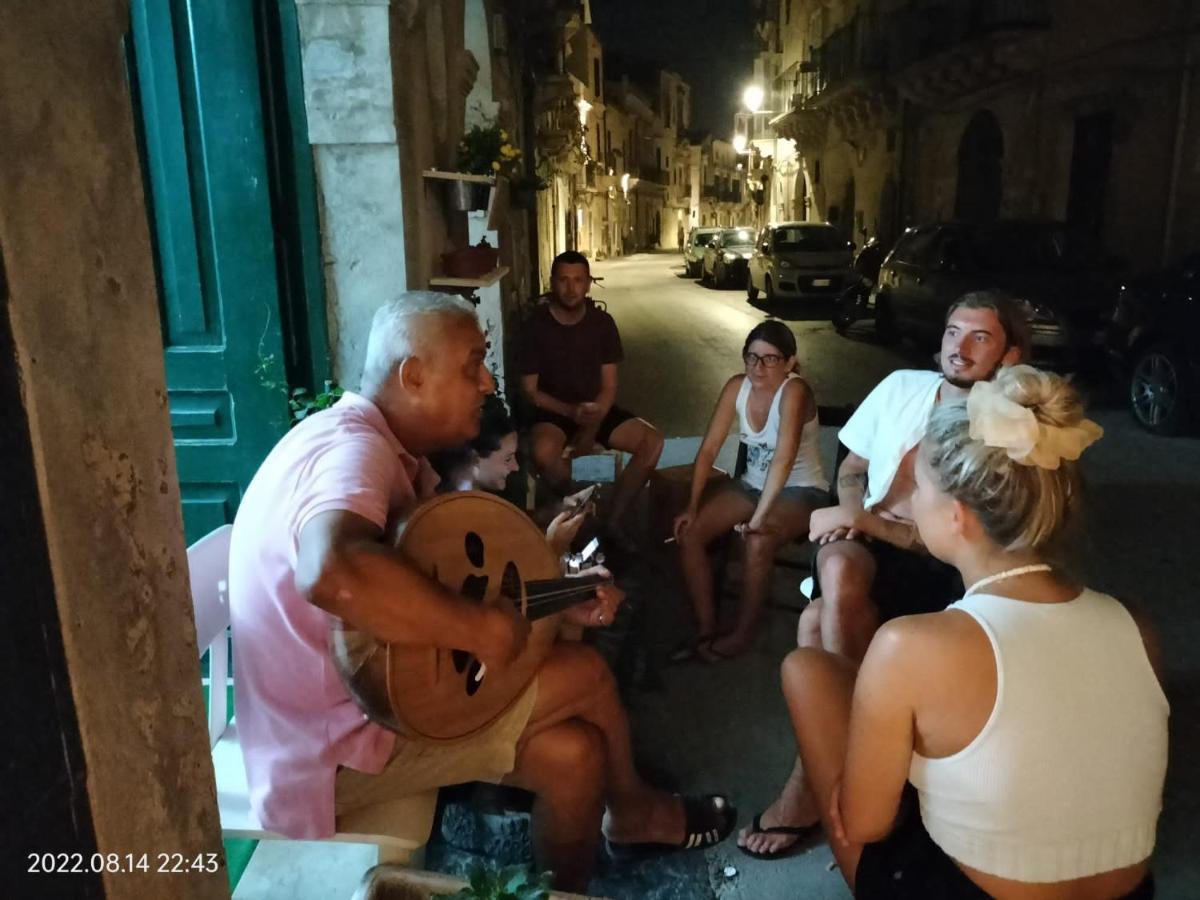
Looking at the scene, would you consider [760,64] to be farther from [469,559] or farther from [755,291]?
[469,559]

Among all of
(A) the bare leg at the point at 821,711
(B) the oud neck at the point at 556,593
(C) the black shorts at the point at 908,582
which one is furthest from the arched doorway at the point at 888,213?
(A) the bare leg at the point at 821,711

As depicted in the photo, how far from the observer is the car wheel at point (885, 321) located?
12.0m

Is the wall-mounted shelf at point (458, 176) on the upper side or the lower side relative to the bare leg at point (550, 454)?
upper

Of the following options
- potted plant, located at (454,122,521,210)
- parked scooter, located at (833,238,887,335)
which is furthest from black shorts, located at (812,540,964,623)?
parked scooter, located at (833,238,887,335)

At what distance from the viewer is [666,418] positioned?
818 centimetres

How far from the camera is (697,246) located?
24.2m

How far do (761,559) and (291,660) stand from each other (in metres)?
2.16

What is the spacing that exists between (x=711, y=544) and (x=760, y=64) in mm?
38158

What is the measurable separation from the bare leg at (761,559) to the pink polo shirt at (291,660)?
1.97m

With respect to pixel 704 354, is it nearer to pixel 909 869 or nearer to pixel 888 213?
pixel 909 869

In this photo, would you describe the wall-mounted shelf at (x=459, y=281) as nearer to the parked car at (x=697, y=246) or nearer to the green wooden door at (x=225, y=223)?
the green wooden door at (x=225, y=223)

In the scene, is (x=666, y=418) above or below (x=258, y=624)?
below

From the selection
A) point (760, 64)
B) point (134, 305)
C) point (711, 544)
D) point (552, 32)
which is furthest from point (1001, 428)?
point (760, 64)

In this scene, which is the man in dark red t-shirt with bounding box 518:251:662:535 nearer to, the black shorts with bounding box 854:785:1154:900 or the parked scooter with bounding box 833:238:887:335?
the black shorts with bounding box 854:785:1154:900
